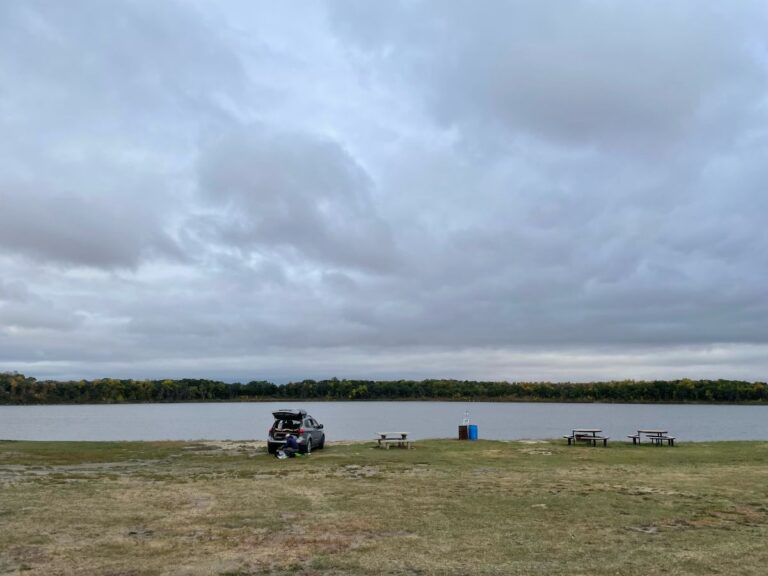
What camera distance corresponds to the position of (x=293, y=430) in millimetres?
26688

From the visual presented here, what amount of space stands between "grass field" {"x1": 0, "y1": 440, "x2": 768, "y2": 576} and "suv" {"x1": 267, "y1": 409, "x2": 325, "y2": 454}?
2.60m

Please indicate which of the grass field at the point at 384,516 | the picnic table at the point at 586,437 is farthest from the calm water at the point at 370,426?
the grass field at the point at 384,516

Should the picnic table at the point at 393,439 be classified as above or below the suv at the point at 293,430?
below

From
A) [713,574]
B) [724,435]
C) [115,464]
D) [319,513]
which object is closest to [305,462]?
[115,464]

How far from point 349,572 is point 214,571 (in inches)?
74.5

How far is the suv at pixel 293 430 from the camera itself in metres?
26.3

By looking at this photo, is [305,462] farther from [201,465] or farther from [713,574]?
[713,574]

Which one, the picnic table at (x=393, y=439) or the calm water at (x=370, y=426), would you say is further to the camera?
the calm water at (x=370, y=426)

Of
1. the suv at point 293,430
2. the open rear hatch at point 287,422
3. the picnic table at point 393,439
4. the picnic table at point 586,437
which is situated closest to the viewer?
the suv at point 293,430

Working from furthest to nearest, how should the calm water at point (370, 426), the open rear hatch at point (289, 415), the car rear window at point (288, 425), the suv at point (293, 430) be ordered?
the calm water at point (370, 426) < the car rear window at point (288, 425) < the open rear hatch at point (289, 415) < the suv at point (293, 430)

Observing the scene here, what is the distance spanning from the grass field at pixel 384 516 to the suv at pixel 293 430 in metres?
2.60

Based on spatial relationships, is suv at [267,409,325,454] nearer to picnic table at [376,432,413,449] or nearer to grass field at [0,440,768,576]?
grass field at [0,440,768,576]

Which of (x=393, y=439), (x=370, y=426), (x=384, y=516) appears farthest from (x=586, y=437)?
(x=370, y=426)

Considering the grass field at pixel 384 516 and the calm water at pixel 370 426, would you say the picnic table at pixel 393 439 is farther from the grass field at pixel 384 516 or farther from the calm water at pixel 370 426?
the calm water at pixel 370 426
